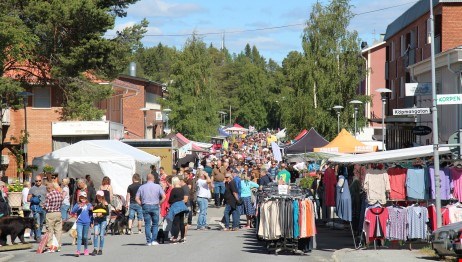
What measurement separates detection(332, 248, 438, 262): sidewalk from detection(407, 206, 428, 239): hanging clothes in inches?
14.8

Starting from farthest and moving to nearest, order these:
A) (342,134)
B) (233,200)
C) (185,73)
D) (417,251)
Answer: (185,73) < (342,134) < (233,200) < (417,251)

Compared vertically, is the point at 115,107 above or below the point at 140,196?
above

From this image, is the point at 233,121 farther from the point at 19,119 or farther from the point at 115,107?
the point at 19,119

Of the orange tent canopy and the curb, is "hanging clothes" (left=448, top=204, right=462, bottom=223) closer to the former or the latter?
the curb

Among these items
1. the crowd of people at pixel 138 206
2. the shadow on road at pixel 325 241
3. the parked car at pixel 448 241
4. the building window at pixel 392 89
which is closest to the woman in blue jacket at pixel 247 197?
the crowd of people at pixel 138 206

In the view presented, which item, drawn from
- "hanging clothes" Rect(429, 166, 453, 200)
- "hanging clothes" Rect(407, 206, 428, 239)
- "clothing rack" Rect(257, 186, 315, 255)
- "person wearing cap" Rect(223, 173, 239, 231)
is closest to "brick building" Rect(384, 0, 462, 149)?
"person wearing cap" Rect(223, 173, 239, 231)

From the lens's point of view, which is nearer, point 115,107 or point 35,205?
point 35,205

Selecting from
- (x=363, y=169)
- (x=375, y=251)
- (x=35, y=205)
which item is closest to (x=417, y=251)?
(x=375, y=251)

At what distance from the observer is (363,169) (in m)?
22.4

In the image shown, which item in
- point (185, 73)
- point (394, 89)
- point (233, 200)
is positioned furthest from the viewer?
point (185, 73)

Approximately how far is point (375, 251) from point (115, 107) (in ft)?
160

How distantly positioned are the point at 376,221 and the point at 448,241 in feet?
11.4

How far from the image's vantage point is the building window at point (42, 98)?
5172 centimetres

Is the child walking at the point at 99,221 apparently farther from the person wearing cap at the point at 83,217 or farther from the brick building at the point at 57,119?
the brick building at the point at 57,119
